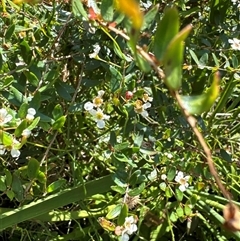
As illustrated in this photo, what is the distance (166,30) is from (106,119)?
526 millimetres

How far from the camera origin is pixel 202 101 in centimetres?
36

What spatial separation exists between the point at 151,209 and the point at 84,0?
491 mm

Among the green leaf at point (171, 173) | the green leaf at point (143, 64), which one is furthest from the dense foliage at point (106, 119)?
the green leaf at point (143, 64)

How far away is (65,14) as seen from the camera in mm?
914

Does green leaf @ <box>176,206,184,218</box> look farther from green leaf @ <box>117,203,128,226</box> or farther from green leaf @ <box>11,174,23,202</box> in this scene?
green leaf @ <box>11,174,23,202</box>

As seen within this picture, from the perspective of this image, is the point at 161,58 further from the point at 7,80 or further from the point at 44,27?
the point at 44,27

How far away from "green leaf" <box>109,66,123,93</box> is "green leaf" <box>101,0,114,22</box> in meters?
0.22

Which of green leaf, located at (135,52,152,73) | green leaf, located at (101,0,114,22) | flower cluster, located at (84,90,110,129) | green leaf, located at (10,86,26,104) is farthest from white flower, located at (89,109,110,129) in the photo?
green leaf, located at (135,52,152,73)

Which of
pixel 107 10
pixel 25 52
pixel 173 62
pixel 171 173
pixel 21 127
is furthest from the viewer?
pixel 171 173

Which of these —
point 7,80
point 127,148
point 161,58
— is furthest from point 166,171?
point 161,58

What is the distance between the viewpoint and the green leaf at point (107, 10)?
62cm

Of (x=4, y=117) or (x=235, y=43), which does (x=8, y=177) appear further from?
(x=235, y=43)

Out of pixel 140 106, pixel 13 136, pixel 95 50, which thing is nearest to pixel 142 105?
pixel 140 106

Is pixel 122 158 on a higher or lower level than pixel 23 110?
lower
